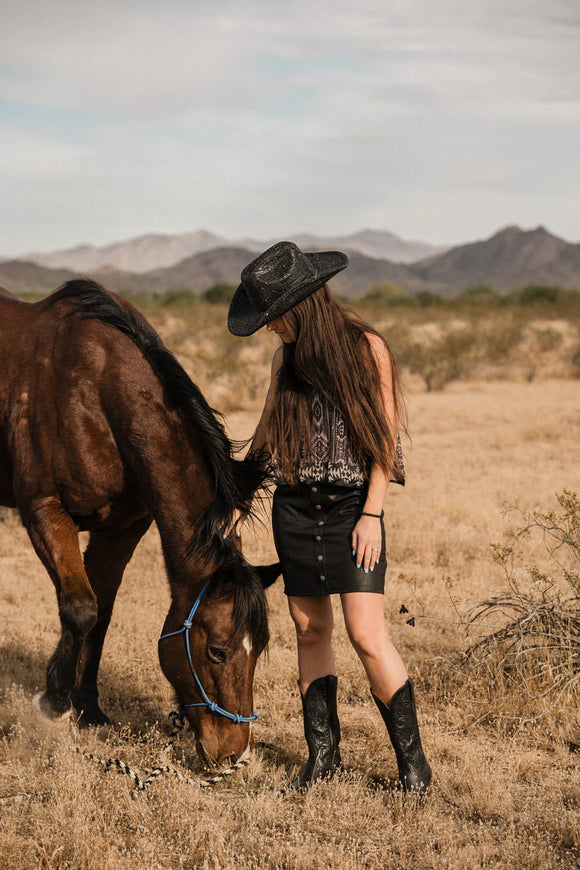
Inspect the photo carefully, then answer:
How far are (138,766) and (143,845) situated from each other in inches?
29.1

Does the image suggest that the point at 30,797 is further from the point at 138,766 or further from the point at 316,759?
the point at 316,759

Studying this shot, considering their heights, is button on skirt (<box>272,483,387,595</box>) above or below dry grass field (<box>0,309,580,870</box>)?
above

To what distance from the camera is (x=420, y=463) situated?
32.9 ft

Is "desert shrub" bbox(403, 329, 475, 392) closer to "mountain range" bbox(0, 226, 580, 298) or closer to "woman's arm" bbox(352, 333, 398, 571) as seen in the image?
"woman's arm" bbox(352, 333, 398, 571)

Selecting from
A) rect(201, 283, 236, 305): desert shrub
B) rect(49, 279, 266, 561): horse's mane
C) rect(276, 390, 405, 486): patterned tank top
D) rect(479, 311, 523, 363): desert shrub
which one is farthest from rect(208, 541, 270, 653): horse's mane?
rect(201, 283, 236, 305): desert shrub

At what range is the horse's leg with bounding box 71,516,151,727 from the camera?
404 cm

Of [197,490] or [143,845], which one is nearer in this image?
[143,845]

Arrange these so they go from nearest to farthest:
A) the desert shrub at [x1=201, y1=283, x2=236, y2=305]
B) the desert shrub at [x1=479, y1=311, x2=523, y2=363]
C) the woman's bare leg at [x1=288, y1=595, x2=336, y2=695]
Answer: the woman's bare leg at [x1=288, y1=595, x2=336, y2=695], the desert shrub at [x1=479, y1=311, x2=523, y2=363], the desert shrub at [x1=201, y1=283, x2=236, y2=305]

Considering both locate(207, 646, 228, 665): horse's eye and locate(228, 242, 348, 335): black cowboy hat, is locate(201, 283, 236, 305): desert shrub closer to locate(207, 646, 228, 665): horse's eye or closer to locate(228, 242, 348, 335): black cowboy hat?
locate(228, 242, 348, 335): black cowboy hat

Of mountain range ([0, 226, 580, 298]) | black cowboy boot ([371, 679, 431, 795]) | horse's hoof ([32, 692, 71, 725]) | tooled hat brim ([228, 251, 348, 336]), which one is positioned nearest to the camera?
tooled hat brim ([228, 251, 348, 336])

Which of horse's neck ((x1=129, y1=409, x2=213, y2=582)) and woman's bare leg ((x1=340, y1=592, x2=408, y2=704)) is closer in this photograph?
woman's bare leg ((x1=340, y1=592, x2=408, y2=704))

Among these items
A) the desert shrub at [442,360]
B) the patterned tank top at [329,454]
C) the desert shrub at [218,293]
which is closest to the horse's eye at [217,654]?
the patterned tank top at [329,454]

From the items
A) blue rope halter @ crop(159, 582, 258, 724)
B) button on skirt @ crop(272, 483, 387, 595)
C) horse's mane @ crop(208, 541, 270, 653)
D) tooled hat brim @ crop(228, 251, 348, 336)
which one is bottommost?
blue rope halter @ crop(159, 582, 258, 724)

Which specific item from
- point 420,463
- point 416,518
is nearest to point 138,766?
point 416,518
